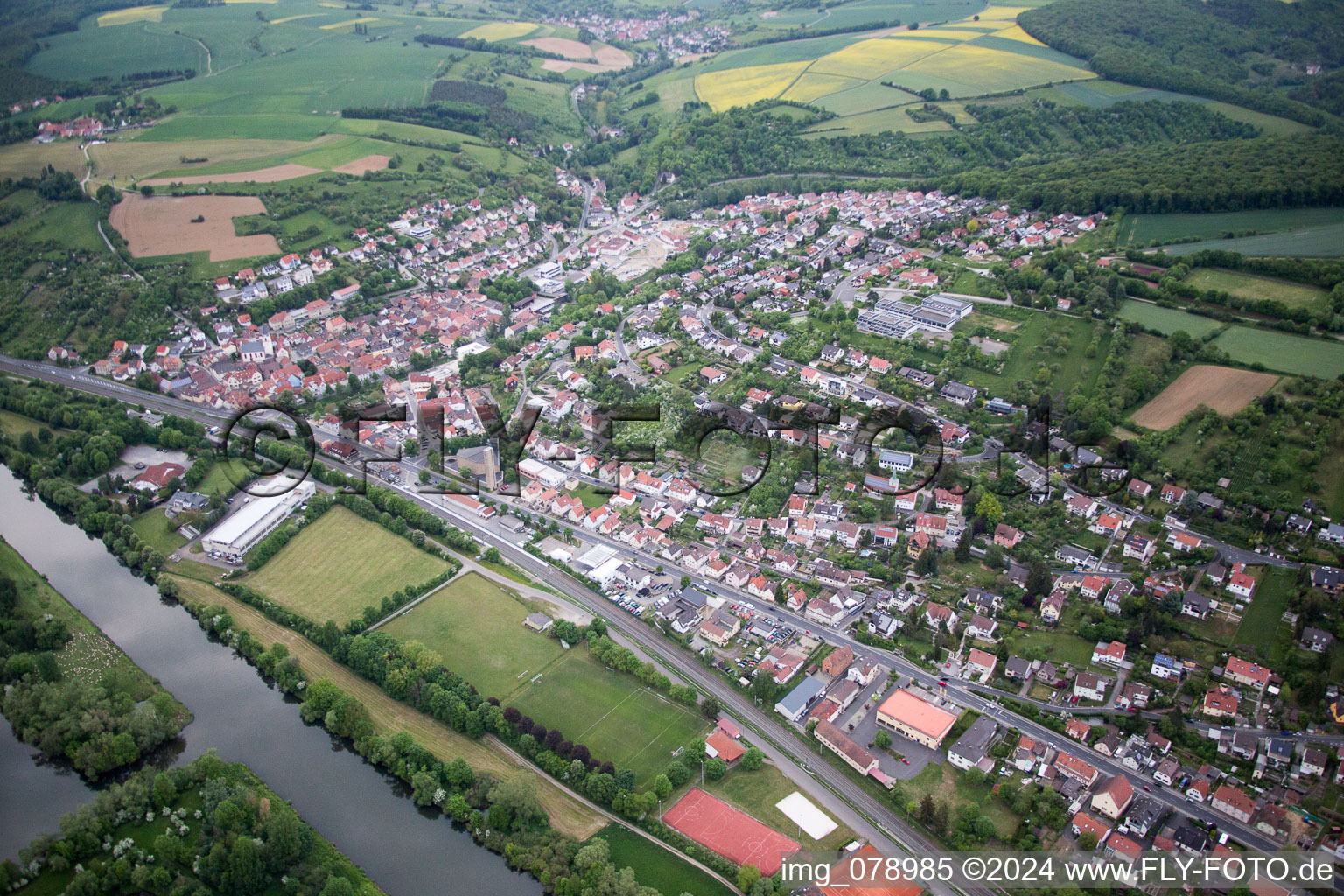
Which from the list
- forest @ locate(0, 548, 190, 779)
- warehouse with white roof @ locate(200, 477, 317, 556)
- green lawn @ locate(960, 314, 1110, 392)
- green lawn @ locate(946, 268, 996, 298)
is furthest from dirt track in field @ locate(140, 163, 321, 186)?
green lawn @ locate(960, 314, 1110, 392)

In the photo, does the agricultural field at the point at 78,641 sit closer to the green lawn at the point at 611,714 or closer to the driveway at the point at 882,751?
the green lawn at the point at 611,714

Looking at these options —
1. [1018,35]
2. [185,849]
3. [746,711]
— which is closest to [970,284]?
[746,711]

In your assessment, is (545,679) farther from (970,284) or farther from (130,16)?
(130,16)

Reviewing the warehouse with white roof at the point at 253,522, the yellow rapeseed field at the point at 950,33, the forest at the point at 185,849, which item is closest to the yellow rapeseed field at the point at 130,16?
the warehouse with white roof at the point at 253,522

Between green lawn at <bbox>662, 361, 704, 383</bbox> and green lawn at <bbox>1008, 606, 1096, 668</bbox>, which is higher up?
green lawn at <bbox>662, 361, 704, 383</bbox>

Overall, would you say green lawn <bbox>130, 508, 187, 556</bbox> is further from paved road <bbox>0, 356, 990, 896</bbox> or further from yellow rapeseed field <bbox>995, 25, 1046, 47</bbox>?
yellow rapeseed field <bbox>995, 25, 1046, 47</bbox>

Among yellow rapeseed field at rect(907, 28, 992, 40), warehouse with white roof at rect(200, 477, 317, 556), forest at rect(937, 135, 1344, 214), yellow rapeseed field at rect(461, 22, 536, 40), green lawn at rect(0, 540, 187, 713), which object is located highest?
yellow rapeseed field at rect(461, 22, 536, 40)
